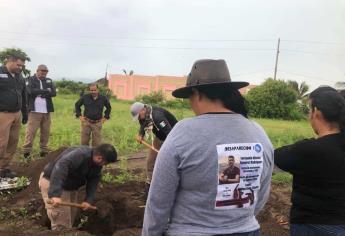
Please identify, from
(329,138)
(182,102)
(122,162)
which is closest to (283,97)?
(182,102)

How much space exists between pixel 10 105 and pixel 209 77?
6027mm

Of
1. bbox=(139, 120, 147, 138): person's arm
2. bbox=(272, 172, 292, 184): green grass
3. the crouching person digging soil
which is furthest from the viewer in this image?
bbox=(272, 172, 292, 184): green grass

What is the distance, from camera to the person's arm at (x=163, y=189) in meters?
2.09

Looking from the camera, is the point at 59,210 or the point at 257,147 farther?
the point at 59,210

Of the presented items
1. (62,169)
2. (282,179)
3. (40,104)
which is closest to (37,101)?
(40,104)

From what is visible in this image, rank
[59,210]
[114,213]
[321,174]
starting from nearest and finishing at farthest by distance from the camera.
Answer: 1. [321,174]
2. [59,210]
3. [114,213]

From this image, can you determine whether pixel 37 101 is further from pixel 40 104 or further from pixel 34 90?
pixel 34 90

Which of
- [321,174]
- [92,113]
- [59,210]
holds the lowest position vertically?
[59,210]

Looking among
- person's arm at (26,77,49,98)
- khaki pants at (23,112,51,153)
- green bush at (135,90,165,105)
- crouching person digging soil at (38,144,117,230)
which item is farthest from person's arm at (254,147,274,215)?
green bush at (135,90,165,105)

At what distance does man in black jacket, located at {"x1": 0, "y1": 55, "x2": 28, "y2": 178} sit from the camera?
7.50 meters

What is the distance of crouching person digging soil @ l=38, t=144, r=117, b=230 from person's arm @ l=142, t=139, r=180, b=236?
2.70 m

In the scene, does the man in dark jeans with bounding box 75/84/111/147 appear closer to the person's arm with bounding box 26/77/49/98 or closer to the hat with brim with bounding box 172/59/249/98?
the person's arm with bounding box 26/77/49/98

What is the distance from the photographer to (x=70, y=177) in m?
5.38

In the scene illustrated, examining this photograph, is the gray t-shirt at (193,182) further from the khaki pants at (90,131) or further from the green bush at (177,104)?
the green bush at (177,104)
